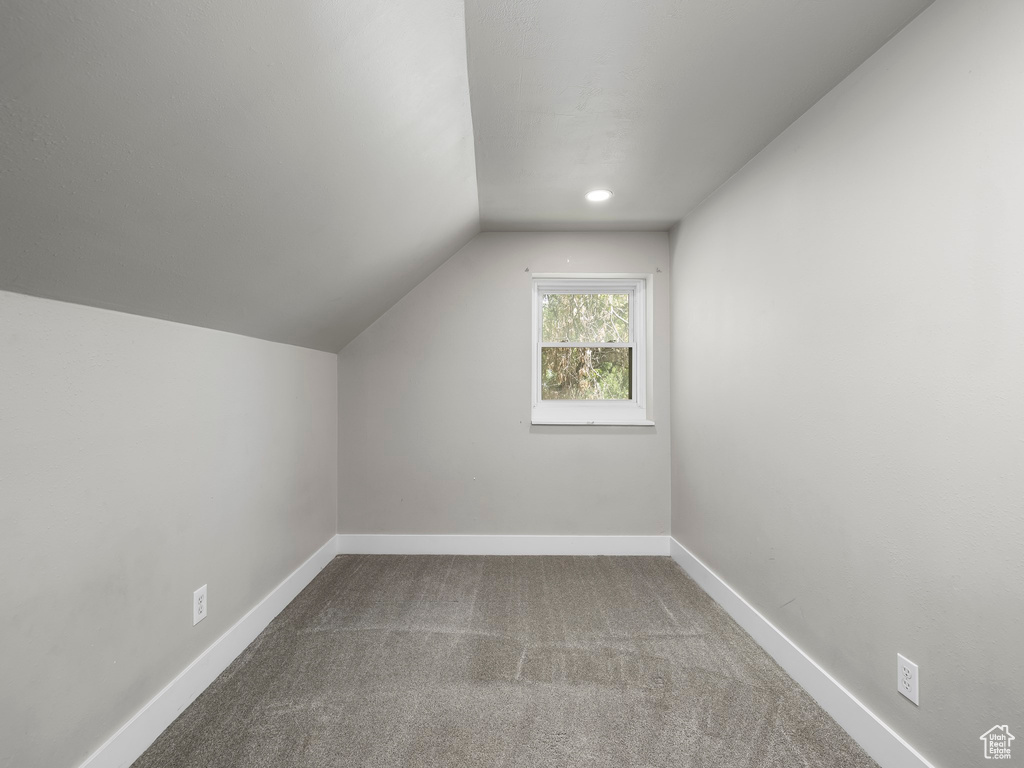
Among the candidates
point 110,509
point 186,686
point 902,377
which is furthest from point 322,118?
point 186,686

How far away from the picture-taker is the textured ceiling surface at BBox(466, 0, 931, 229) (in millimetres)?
1401

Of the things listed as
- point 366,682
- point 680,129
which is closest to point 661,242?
point 680,129

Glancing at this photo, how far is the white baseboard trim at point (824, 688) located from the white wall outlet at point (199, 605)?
2206mm

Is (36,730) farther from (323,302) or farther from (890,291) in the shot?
(890,291)

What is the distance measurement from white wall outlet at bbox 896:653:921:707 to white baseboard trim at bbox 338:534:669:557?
6.38 feet

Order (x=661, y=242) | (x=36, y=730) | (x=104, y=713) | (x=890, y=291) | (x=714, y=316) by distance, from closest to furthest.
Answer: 1. (x=36, y=730)
2. (x=104, y=713)
3. (x=890, y=291)
4. (x=714, y=316)
5. (x=661, y=242)

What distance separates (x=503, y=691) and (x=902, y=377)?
1.65 m

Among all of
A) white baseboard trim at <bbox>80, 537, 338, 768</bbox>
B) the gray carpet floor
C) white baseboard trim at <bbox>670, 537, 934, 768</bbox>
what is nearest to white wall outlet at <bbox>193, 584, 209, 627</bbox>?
white baseboard trim at <bbox>80, 537, 338, 768</bbox>

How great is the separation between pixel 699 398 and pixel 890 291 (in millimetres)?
1476

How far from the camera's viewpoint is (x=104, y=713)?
1423 millimetres

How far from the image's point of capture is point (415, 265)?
3008 mm

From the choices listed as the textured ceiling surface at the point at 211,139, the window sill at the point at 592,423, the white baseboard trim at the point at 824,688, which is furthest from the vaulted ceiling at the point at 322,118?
the white baseboard trim at the point at 824,688

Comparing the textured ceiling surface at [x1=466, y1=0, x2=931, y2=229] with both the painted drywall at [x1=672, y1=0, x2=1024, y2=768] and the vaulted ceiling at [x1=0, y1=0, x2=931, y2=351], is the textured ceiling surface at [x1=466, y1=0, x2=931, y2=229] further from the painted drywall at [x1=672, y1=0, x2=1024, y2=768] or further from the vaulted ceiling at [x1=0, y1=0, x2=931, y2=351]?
the painted drywall at [x1=672, y1=0, x2=1024, y2=768]

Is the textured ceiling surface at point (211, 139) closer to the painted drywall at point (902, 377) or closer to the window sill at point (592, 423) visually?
the painted drywall at point (902, 377)
